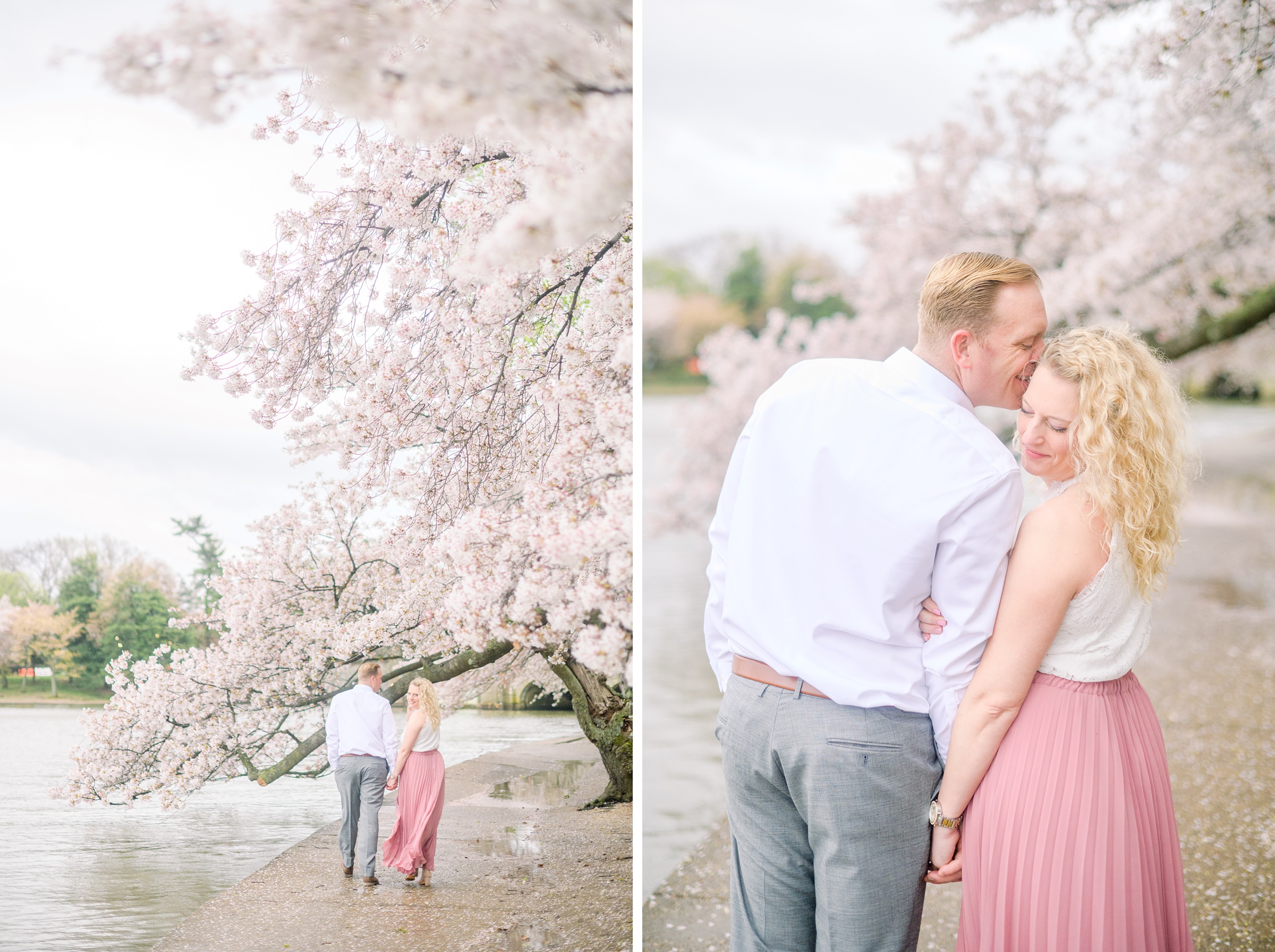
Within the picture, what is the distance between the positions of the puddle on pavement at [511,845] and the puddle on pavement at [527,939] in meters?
0.14

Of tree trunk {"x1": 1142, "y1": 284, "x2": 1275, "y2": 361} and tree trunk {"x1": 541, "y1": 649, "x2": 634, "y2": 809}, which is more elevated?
tree trunk {"x1": 1142, "y1": 284, "x2": 1275, "y2": 361}

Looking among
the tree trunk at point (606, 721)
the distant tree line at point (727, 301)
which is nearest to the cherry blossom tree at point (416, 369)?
the tree trunk at point (606, 721)

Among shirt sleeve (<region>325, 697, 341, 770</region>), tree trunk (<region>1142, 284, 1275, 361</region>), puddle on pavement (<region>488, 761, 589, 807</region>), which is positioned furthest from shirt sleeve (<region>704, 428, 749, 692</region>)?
tree trunk (<region>1142, 284, 1275, 361</region>)

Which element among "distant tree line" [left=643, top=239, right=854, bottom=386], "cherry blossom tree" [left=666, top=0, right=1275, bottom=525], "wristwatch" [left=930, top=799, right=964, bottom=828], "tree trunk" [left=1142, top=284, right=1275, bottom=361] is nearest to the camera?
"wristwatch" [left=930, top=799, right=964, bottom=828]

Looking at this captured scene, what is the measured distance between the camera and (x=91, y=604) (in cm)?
161

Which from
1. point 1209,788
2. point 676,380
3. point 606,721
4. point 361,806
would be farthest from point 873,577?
point 676,380

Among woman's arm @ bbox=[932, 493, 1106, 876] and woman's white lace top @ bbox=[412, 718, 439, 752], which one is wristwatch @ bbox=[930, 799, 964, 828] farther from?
woman's white lace top @ bbox=[412, 718, 439, 752]

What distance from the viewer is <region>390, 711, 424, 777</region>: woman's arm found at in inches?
67.5

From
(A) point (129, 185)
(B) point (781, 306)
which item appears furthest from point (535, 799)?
(B) point (781, 306)

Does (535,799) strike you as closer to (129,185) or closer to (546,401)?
(546,401)

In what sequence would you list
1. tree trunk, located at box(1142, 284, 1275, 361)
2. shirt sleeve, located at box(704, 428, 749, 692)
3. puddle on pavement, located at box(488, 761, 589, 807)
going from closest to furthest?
1. shirt sleeve, located at box(704, 428, 749, 692)
2. puddle on pavement, located at box(488, 761, 589, 807)
3. tree trunk, located at box(1142, 284, 1275, 361)

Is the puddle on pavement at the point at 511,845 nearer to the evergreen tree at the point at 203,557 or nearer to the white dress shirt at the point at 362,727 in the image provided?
the white dress shirt at the point at 362,727

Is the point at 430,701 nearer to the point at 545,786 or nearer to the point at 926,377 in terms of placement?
the point at 545,786

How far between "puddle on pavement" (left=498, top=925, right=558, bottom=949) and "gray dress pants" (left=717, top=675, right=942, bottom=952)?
63 centimetres
